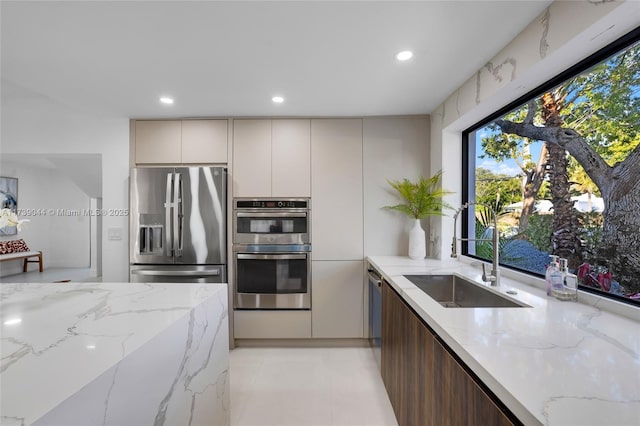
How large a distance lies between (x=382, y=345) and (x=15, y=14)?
2985mm

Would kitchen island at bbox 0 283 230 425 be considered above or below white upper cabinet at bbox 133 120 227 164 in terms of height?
below

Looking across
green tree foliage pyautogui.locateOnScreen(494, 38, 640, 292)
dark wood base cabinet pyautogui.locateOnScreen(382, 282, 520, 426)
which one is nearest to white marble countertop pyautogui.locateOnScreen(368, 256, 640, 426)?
dark wood base cabinet pyautogui.locateOnScreen(382, 282, 520, 426)

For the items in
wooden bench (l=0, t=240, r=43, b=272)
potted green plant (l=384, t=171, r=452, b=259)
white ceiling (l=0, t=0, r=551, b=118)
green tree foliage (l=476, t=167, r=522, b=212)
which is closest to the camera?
white ceiling (l=0, t=0, r=551, b=118)

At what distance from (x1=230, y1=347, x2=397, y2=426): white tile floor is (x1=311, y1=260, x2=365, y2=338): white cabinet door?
0.20 metres

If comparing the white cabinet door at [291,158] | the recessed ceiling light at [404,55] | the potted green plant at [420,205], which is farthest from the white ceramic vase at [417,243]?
the recessed ceiling light at [404,55]

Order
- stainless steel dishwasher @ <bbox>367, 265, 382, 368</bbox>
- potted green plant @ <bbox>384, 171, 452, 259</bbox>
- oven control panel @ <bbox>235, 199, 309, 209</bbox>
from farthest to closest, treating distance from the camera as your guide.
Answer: oven control panel @ <bbox>235, 199, 309, 209</bbox>
potted green plant @ <bbox>384, 171, 452, 259</bbox>
stainless steel dishwasher @ <bbox>367, 265, 382, 368</bbox>

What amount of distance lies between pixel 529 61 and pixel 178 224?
293cm

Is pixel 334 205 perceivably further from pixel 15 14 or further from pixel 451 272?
pixel 15 14

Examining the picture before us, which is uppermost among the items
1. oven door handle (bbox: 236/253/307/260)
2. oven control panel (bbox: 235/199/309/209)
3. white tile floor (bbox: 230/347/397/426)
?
oven control panel (bbox: 235/199/309/209)

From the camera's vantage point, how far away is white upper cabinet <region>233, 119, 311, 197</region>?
2725 millimetres

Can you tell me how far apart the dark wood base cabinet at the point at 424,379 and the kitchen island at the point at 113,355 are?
3.30 feet

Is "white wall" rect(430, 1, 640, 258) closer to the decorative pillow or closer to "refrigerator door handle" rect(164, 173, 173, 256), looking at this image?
"refrigerator door handle" rect(164, 173, 173, 256)

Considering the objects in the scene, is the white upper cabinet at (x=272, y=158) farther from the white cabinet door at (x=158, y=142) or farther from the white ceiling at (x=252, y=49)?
the white cabinet door at (x=158, y=142)

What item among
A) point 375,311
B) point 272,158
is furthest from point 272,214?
point 375,311
